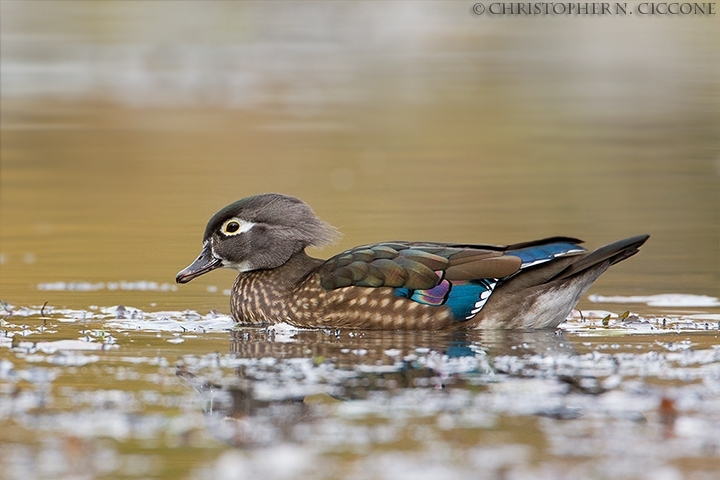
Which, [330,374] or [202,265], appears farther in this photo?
[202,265]

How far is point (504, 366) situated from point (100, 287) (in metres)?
4.23

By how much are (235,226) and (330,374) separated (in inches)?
108

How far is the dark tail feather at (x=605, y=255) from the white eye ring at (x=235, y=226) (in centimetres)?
215

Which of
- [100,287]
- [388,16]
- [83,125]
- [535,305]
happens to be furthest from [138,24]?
[535,305]

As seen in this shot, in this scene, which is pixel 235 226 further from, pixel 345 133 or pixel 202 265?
pixel 345 133

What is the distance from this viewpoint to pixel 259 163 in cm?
1814

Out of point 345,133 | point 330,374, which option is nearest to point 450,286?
point 330,374

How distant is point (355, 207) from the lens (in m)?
14.0

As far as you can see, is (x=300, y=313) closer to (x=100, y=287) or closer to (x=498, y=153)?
(x=100, y=287)

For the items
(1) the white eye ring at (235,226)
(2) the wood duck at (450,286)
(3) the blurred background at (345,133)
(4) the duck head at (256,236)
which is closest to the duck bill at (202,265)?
(4) the duck head at (256,236)

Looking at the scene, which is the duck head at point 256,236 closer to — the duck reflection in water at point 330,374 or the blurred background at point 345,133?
the blurred background at point 345,133

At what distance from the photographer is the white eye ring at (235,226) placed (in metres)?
9.20

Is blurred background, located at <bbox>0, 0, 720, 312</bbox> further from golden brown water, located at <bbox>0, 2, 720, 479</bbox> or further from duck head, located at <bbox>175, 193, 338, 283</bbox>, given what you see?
duck head, located at <bbox>175, 193, 338, 283</bbox>

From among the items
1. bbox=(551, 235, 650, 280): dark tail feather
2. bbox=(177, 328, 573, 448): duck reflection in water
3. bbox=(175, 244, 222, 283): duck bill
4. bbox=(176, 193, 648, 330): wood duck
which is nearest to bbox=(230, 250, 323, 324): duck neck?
bbox=(176, 193, 648, 330): wood duck
